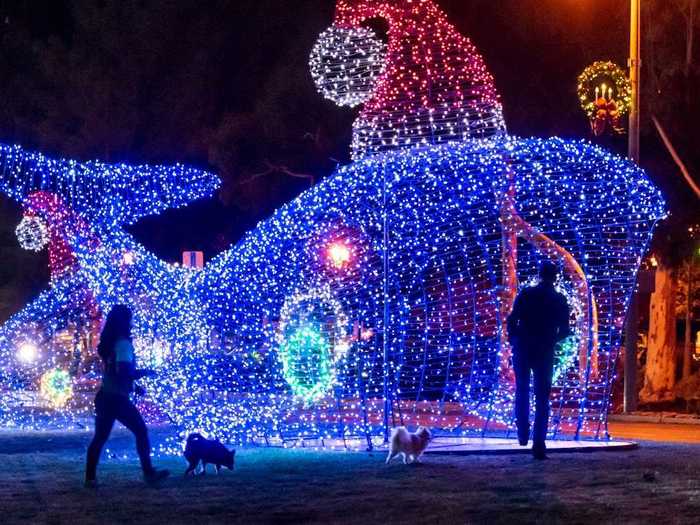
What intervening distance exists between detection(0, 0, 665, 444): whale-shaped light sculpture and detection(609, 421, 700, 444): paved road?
256cm

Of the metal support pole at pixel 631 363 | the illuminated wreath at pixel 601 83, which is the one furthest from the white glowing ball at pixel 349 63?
the metal support pole at pixel 631 363

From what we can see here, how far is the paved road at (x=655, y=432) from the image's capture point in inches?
701

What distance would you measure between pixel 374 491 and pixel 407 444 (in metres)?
1.80

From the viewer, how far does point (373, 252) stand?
46.6 ft

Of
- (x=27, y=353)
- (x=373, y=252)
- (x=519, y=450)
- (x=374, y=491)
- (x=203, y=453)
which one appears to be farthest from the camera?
(x=27, y=353)

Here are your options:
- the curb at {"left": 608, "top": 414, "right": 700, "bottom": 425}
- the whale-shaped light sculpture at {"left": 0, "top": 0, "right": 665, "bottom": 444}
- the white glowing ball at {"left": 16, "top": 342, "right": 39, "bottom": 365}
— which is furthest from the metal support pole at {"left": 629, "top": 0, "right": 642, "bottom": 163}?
the white glowing ball at {"left": 16, "top": 342, "right": 39, "bottom": 365}

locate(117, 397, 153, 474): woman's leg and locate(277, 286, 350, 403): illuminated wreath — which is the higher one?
locate(277, 286, 350, 403): illuminated wreath

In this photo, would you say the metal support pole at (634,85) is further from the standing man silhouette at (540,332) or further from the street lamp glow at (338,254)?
the standing man silhouette at (540,332)

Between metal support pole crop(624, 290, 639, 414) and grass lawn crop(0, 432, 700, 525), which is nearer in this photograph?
grass lawn crop(0, 432, 700, 525)

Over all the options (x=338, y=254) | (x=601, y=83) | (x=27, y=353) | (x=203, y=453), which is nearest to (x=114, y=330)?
(x=203, y=453)

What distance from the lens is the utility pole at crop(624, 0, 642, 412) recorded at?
73.8ft

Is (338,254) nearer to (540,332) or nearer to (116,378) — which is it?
(540,332)

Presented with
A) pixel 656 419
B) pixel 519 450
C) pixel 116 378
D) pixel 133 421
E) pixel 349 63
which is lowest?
pixel 519 450

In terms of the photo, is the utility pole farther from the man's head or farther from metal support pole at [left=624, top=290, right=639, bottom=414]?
the man's head
